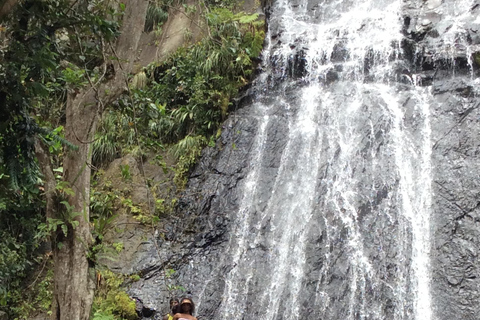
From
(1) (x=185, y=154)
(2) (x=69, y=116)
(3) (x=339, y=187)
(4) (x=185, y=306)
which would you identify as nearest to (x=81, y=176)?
(2) (x=69, y=116)

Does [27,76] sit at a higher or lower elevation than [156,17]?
lower

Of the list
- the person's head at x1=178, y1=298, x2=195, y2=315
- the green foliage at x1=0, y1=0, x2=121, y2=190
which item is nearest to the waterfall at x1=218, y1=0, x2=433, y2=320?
the person's head at x1=178, y1=298, x2=195, y2=315

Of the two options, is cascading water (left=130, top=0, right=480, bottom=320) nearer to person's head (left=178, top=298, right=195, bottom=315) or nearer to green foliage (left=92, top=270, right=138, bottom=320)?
green foliage (left=92, top=270, right=138, bottom=320)

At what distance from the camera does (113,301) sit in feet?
23.2

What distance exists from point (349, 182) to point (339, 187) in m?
0.20

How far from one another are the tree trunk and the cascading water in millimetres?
3844

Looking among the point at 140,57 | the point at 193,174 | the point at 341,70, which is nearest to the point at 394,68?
the point at 341,70

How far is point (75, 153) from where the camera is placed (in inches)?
139

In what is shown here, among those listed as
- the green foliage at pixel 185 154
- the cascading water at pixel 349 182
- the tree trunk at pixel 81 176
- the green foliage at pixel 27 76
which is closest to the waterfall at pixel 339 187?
the cascading water at pixel 349 182

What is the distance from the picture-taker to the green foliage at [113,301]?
692 centimetres

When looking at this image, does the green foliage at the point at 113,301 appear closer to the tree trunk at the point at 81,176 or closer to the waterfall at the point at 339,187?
the waterfall at the point at 339,187

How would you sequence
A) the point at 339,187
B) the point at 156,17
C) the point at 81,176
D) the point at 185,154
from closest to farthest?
the point at 81,176
the point at 339,187
the point at 185,154
the point at 156,17

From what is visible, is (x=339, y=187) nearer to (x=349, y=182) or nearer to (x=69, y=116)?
(x=349, y=182)

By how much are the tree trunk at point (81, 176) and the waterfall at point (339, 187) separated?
151 inches
